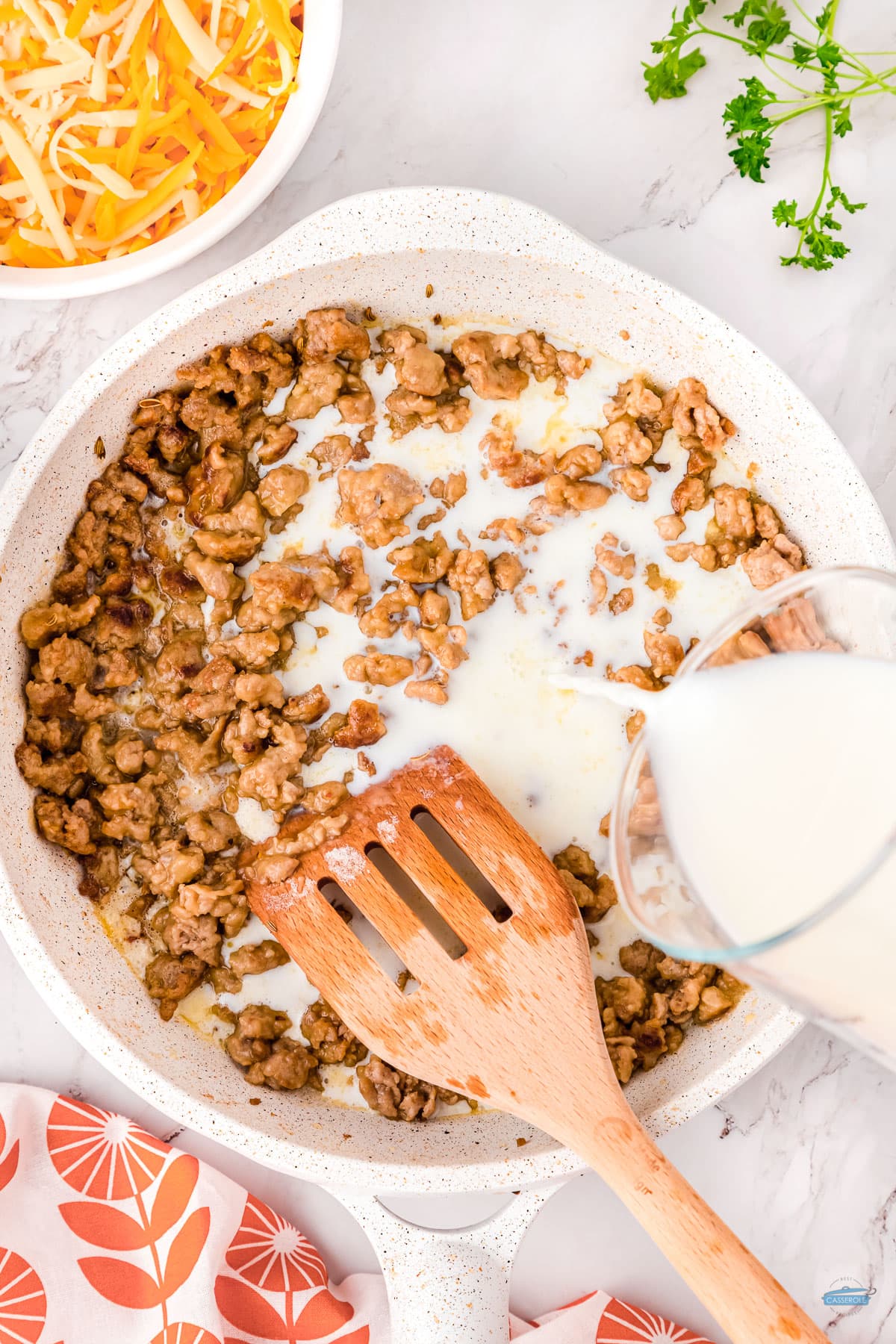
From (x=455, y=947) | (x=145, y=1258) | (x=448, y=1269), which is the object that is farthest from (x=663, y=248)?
(x=145, y=1258)

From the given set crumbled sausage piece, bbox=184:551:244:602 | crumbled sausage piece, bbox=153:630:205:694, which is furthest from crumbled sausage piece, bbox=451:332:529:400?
crumbled sausage piece, bbox=153:630:205:694

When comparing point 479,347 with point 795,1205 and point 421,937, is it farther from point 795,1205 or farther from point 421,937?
point 795,1205

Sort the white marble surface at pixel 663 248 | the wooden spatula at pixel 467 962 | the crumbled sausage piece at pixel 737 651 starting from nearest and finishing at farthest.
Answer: the crumbled sausage piece at pixel 737 651
the wooden spatula at pixel 467 962
the white marble surface at pixel 663 248

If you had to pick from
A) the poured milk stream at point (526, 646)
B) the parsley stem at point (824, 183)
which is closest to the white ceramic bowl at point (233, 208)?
the poured milk stream at point (526, 646)

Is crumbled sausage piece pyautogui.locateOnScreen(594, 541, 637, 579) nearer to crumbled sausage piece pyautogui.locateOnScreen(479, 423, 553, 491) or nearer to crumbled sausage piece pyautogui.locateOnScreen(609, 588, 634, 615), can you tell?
crumbled sausage piece pyautogui.locateOnScreen(609, 588, 634, 615)

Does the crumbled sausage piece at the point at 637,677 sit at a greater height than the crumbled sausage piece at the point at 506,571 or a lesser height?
lesser

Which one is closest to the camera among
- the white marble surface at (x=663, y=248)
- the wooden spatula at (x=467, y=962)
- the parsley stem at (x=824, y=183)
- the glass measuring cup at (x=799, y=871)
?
the glass measuring cup at (x=799, y=871)

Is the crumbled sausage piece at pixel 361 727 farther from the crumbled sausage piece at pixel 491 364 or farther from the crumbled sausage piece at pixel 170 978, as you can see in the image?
the crumbled sausage piece at pixel 491 364
